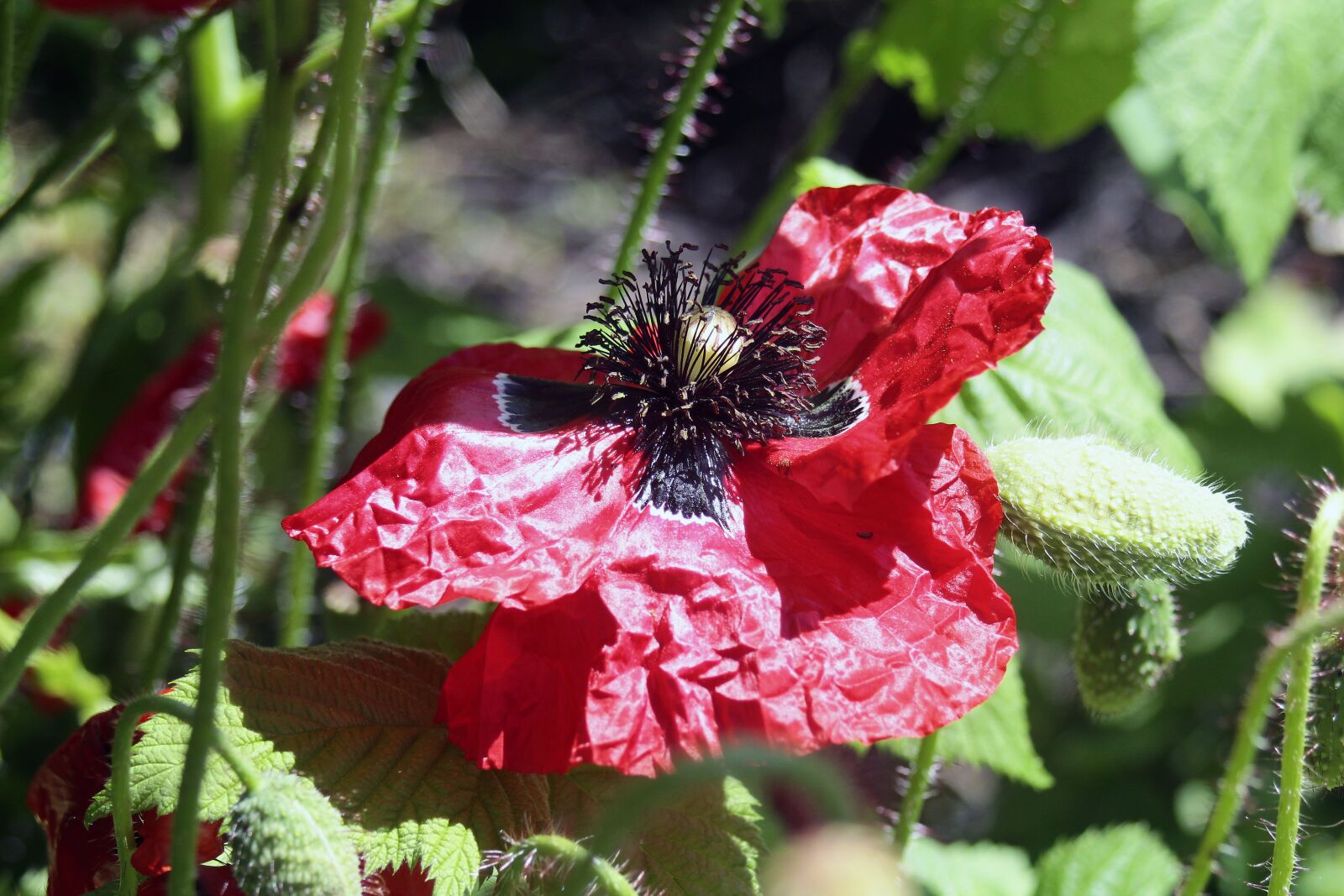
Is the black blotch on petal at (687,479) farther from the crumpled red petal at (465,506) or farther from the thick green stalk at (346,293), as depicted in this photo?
the thick green stalk at (346,293)

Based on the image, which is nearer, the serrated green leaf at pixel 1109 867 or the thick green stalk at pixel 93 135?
the thick green stalk at pixel 93 135

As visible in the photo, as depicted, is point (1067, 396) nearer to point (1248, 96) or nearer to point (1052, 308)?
point (1052, 308)

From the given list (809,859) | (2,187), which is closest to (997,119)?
(2,187)

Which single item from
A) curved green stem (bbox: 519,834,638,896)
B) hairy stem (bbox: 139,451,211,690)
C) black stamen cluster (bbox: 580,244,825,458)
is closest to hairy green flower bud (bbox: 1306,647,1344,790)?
black stamen cluster (bbox: 580,244,825,458)

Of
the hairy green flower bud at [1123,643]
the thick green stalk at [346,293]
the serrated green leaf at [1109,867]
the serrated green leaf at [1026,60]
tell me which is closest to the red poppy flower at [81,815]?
the thick green stalk at [346,293]

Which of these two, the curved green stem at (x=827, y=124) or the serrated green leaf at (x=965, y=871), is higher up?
the curved green stem at (x=827, y=124)

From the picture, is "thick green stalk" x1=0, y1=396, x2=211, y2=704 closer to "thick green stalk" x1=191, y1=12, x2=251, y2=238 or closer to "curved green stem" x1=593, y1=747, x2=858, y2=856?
"curved green stem" x1=593, y1=747, x2=858, y2=856

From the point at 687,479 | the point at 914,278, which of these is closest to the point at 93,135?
the point at 687,479
